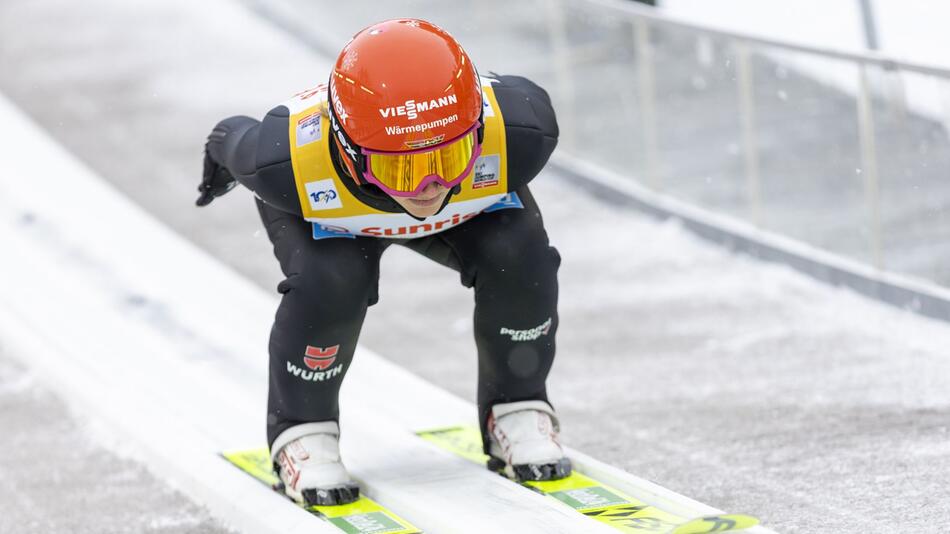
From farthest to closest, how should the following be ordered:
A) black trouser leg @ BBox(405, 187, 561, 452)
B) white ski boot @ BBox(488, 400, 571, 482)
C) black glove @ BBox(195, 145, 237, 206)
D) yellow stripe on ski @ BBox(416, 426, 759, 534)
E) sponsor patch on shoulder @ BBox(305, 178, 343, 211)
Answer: black glove @ BBox(195, 145, 237, 206) < white ski boot @ BBox(488, 400, 571, 482) < black trouser leg @ BBox(405, 187, 561, 452) < sponsor patch on shoulder @ BBox(305, 178, 343, 211) < yellow stripe on ski @ BBox(416, 426, 759, 534)

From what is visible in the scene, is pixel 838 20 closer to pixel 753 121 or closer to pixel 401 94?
pixel 753 121

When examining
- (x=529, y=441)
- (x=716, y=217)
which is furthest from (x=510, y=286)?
(x=716, y=217)

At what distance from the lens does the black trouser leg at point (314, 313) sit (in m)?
3.71

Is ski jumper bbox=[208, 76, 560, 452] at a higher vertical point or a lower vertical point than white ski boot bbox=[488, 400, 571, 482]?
higher

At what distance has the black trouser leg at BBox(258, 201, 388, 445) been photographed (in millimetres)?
3707

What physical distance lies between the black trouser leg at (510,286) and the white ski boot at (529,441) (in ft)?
0.12

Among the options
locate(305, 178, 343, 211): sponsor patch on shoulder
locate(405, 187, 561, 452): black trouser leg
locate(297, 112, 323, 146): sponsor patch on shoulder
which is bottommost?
locate(405, 187, 561, 452): black trouser leg

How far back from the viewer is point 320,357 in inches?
149

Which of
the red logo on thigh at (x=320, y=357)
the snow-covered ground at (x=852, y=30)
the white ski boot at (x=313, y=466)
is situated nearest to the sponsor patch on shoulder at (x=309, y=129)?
the red logo on thigh at (x=320, y=357)

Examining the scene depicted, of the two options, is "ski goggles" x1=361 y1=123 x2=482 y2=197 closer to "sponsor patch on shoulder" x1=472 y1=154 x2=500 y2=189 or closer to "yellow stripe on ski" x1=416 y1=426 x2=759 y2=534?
"sponsor patch on shoulder" x1=472 y1=154 x2=500 y2=189

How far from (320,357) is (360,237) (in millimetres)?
320

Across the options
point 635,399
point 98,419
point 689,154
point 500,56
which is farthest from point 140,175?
point 635,399

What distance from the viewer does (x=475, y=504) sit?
12.4ft

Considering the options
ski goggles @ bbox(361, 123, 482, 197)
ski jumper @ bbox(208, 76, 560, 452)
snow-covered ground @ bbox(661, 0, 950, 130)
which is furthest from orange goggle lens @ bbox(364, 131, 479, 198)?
snow-covered ground @ bbox(661, 0, 950, 130)
